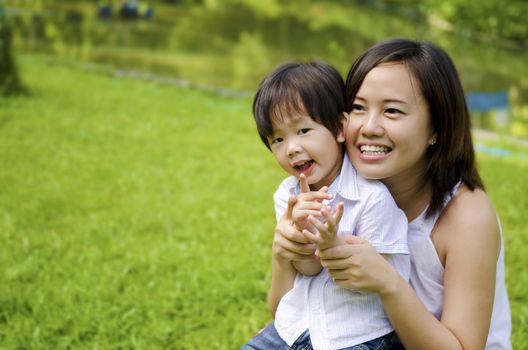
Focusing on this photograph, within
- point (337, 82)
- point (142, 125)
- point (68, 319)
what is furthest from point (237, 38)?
point (337, 82)

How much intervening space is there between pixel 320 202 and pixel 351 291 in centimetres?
28

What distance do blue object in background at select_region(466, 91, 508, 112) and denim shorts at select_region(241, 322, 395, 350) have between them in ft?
22.2

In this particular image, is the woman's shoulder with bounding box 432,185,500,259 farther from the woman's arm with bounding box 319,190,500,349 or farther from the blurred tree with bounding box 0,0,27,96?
the blurred tree with bounding box 0,0,27,96

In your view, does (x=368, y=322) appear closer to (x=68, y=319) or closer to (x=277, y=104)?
(x=277, y=104)

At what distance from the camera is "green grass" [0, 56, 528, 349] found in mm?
2967

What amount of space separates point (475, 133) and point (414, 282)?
5275 mm

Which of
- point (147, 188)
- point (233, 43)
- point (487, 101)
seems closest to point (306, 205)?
point (147, 188)

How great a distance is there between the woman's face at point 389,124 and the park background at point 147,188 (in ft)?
4.80

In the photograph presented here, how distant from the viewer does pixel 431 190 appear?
183cm

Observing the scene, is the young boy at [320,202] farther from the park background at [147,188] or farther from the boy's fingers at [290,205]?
the park background at [147,188]

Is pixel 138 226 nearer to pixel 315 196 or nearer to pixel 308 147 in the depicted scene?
pixel 308 147

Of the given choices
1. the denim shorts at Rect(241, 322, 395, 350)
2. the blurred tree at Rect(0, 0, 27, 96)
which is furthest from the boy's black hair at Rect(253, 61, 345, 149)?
the blurred tree at Rect(0, 0, 27, 96)

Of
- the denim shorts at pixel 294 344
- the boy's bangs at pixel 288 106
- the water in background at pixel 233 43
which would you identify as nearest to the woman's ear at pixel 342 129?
the boy's bangs at pixel 288 106

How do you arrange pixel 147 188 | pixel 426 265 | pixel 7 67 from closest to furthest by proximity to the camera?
pixel 426 265 < pixel 147 188 < pixel 7 67
